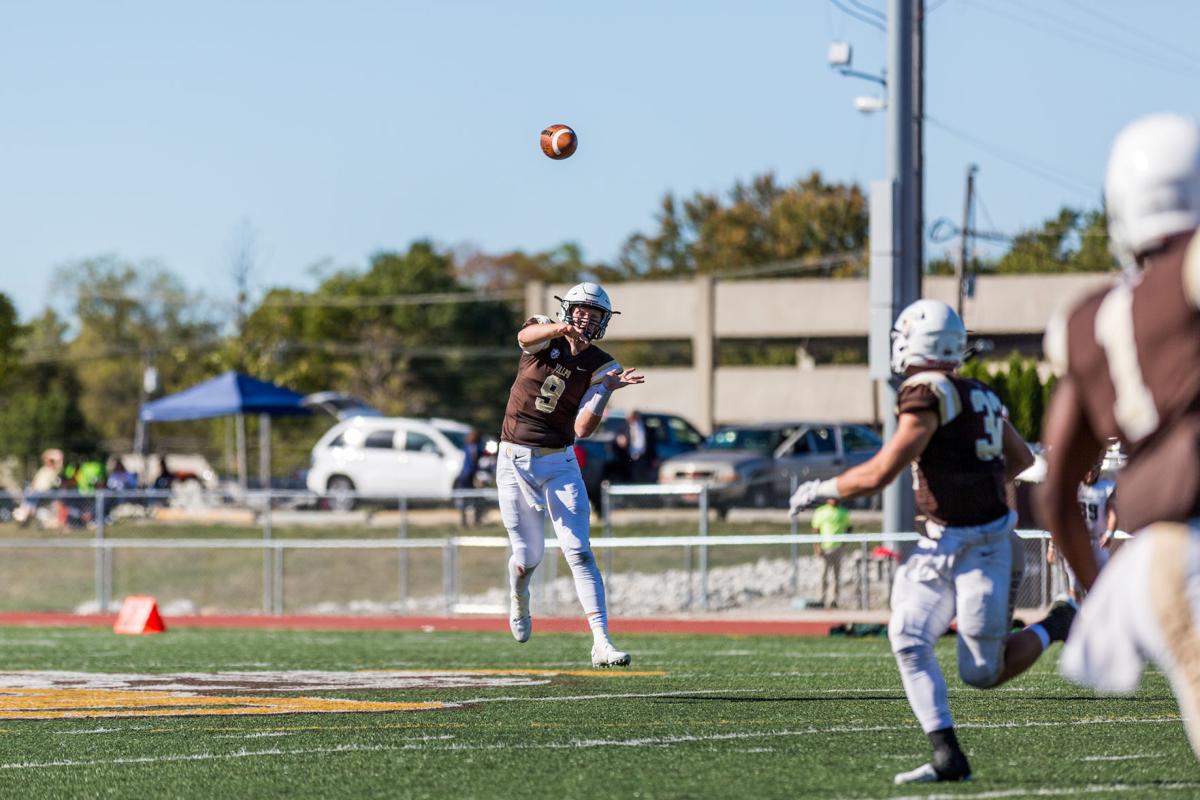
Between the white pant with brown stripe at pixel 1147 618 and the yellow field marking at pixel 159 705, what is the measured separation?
5.50 meters

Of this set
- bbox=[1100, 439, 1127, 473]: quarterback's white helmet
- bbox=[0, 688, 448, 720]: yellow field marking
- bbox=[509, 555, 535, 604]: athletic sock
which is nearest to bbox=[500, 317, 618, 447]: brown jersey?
bbox=[509, 555, 535, 604]: athletic sock

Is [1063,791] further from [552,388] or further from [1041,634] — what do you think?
[552,388]

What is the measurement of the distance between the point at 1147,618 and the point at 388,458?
30.5 meters

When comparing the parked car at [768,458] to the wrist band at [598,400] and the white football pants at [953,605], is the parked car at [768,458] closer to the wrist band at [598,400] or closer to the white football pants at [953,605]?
the wrist band at [598,400]

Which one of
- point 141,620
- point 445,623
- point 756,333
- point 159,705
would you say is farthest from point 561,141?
point 756,333

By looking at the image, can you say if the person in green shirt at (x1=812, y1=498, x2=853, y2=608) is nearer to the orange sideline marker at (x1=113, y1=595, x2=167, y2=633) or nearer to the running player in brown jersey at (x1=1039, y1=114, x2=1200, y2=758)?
the orange sideline marker at (x1=113, y1=595, x2=167, y2=633)

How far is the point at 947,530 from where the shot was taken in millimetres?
6523

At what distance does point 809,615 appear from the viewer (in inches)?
829

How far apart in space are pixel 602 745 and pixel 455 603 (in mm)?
15954

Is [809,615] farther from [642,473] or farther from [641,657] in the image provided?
[642,473]

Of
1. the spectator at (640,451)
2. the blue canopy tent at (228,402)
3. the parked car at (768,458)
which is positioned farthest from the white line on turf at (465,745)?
the blue canopy tent at (228,402)

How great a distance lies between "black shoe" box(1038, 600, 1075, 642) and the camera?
737 centimetres

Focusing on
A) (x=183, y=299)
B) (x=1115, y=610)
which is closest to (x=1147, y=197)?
(x=1115, y=610)

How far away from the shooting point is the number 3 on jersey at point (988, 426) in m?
6.55
